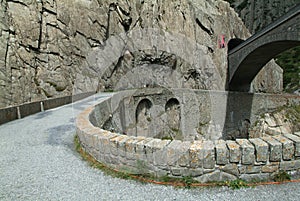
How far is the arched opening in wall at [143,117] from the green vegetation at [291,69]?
2267 cm

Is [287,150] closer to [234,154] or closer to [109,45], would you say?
[234,154]

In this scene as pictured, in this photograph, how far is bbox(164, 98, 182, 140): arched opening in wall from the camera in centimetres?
1894

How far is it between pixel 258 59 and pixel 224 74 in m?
4.40

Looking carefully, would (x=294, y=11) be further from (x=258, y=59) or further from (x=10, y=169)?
(x=10, y=169)

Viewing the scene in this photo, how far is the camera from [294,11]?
1186 centimetres

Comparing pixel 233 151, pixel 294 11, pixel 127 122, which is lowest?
pixel 127 122

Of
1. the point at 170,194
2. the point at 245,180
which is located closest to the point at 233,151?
the point at 245,180

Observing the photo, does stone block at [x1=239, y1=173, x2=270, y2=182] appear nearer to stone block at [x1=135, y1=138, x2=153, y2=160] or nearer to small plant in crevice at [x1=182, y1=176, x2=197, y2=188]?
small plant in crevice at [x1=182, y1=176, x2=197, y2=188]

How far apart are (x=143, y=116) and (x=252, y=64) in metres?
15.9

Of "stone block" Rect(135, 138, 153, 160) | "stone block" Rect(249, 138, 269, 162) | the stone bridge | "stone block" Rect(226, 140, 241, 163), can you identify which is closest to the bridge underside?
the stone bridge

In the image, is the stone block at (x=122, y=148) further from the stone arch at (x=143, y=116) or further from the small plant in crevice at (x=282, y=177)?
the stone arch at (x=143, y=116)

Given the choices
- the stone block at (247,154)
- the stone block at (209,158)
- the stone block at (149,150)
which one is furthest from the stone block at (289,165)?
the stone block at (149,150)

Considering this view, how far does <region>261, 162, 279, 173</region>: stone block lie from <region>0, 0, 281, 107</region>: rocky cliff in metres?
16.1

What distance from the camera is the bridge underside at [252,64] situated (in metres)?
16.6
